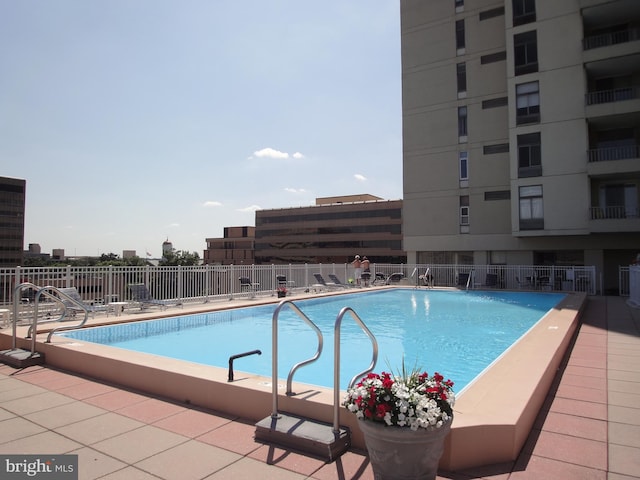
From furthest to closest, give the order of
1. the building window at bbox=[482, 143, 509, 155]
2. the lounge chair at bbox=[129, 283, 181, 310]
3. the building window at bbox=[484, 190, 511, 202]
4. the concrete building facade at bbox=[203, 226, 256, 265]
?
1. the concrete building facade at bbox=[203, 226, 256, 265]
2. the building window at bbox=[482, 143, 509, 155]
3. the building window at bbox=[484, 190, 511, 202]
4. the lounge chair at bbox=[129, 283, 181, 310]

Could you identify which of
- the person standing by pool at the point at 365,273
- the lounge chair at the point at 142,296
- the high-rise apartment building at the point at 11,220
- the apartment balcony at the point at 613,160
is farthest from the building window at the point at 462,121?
the high-rise apartment building at the point at 11,220

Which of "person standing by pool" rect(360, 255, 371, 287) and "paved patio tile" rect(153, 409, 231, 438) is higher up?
"person standing by pool" rect(360, 255, 371, 287)

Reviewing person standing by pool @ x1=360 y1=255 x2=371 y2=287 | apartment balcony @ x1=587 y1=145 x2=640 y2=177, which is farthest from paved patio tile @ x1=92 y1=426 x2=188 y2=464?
apartment balcony @ x1=587 y1=145 x2=640 y2=177

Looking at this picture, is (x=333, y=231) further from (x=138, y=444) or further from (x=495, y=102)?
(x=138, y=444)

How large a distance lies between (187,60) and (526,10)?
2123cm

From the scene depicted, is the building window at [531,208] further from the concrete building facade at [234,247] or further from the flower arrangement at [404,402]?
the concrete building facade at [234,247]

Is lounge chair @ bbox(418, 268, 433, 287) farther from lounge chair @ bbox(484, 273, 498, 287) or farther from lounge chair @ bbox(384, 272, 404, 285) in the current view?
lounge chair @ bbox(484, 273, 498, 287)

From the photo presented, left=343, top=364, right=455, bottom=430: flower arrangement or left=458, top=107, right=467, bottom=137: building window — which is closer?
left=343, top=364, right=455, bottom=430: flower arrangement

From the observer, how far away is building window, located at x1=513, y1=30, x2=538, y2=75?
79.2 feet

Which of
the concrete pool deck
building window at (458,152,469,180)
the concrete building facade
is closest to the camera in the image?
the concrete pool deck

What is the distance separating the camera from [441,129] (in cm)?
2925

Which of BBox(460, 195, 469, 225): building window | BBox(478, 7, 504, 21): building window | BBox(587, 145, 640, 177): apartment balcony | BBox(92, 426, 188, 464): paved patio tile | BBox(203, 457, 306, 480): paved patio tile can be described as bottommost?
BBox(203, 457, 306, 480): paved patio tile

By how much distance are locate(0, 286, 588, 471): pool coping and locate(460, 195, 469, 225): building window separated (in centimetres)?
2238

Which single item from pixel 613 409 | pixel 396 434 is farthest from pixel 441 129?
pixel 396 434
